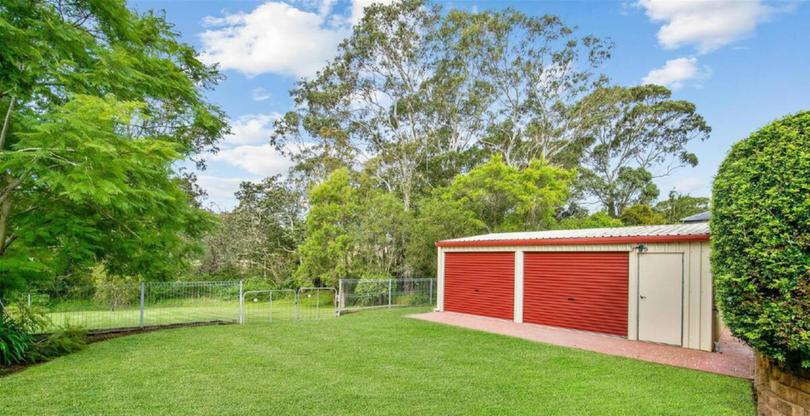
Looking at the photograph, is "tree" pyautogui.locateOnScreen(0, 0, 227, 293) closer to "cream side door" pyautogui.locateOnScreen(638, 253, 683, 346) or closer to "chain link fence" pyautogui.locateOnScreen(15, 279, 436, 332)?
"chain link fence" pyautogui.locateOnScreen(15, 279, 436, 332)

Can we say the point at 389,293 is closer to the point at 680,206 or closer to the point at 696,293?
the point at 696,293

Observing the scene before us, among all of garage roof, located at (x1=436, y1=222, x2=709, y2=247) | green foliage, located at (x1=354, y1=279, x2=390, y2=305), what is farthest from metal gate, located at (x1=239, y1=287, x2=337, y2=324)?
garage roof, located at (x1=436, y1=222, x2=709, y2=247)

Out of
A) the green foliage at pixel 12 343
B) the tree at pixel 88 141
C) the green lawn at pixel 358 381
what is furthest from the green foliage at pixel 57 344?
the tree at pixel 88 141

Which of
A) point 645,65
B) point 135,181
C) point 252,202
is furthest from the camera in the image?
point 252,202

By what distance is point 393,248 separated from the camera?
59.3 ft

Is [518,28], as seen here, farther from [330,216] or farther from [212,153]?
[212,153]

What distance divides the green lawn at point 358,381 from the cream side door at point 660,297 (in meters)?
2.05

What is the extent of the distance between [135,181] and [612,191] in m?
28.7

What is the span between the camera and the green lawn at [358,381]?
4.72m

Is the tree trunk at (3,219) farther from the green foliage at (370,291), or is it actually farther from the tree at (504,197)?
the tree at (504,197)

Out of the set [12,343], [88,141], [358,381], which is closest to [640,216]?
[358,381]

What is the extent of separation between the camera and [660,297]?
8602mm

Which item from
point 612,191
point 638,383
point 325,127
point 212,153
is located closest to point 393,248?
point 212,153

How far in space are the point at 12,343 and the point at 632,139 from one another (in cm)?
→ 3082
